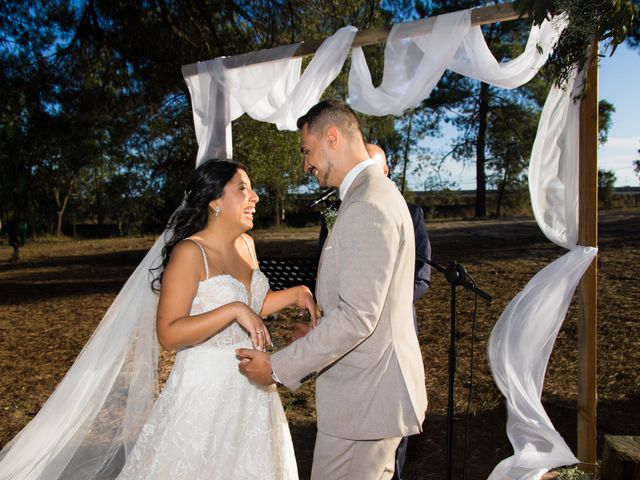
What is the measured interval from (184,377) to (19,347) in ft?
17.9

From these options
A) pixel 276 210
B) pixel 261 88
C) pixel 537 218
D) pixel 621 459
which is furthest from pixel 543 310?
pixel 276 210

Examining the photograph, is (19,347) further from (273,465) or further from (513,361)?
(513,361)

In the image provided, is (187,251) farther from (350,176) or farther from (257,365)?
(350,176)

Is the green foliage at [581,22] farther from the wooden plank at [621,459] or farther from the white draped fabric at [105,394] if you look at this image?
the white draped fabric at [105,394]

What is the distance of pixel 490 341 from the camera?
3.36 m

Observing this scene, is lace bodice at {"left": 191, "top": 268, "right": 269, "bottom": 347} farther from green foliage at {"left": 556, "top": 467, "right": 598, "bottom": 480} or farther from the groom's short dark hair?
green foliage at {"left": 556, "top": 467, "right": 598, "bottom": 480}

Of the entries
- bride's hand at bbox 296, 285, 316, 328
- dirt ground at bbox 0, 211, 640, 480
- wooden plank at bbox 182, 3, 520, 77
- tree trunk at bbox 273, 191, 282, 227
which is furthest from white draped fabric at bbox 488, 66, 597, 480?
tree trunk at bbox 273, 191, 282, 227

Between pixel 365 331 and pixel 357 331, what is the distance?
29mm

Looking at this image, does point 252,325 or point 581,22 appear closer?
point 252,325

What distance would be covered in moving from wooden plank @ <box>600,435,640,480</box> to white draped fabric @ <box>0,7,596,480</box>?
0.97 ft

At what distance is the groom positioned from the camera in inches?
82.1

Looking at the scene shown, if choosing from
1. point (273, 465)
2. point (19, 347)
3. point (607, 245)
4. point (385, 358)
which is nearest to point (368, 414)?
point (385, 358)

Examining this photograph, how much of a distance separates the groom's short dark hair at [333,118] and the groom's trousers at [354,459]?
1.17 metres

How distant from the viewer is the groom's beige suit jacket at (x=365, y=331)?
6.82ft
